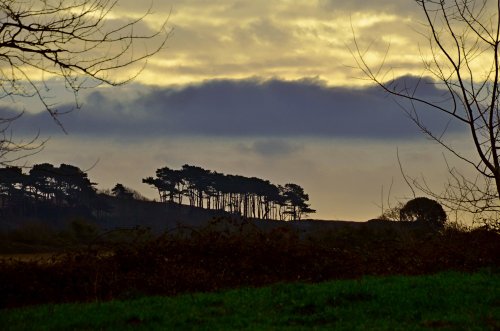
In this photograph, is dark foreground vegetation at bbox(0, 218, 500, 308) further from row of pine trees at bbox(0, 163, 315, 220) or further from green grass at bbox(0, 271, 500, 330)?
row of pine trees at bbox(0, 163, 315, 220)

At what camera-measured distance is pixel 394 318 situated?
11.9 m

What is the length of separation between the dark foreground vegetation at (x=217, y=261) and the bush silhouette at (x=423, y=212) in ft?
3.81

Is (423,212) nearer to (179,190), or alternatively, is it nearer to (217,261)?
(217,261)

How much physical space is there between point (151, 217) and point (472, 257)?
61.9 metres

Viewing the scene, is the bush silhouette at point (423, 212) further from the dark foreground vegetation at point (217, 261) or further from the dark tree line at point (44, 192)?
the dark tree line at point (44, 192)

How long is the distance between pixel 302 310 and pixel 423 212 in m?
15.5

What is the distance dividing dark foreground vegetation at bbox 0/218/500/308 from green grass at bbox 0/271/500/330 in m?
2.80

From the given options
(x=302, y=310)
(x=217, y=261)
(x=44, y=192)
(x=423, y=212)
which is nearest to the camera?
(x=302, y=310)

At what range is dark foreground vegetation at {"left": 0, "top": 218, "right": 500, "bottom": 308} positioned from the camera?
17.7 metres

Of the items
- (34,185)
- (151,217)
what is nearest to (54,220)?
(34,185)

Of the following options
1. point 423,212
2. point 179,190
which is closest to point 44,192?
point 179,190

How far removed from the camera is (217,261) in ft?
66.7

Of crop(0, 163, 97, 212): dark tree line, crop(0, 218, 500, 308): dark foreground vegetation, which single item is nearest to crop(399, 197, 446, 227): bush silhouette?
crop(0, 218, 500, 308): dark foreground vegetation

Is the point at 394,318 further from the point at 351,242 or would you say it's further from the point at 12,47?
the point at 351,242
